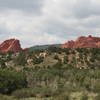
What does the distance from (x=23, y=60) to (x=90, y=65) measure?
33531mm

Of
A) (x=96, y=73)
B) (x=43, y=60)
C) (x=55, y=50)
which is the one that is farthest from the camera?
(x=55, y=50)

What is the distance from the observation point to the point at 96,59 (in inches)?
6191

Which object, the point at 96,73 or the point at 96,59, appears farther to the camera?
the point at 96,59

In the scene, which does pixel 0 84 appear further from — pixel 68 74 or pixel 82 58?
pixel 82 58

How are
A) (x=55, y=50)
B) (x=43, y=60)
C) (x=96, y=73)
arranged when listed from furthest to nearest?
(x=55, y=50) → (x=43, y=60) → (x=96, y=73)

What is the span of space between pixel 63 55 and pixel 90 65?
20940 millimetres

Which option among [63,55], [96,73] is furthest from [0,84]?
[63,55]

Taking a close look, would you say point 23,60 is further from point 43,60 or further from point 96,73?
point 96,73

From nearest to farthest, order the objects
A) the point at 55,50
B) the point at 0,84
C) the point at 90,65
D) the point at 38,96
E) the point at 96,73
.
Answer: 1. the point at 38,96
2. the point at 0,84
3. the point at 96,73
4. the point at 90,65
5. the point at 55,50

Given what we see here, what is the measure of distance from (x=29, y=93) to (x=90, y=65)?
106 m

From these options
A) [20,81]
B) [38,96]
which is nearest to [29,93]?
[38,96]

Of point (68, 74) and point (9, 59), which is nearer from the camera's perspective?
point (68, 74)

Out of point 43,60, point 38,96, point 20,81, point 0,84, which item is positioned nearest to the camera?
point 38,96

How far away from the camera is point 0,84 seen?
2141 inches
